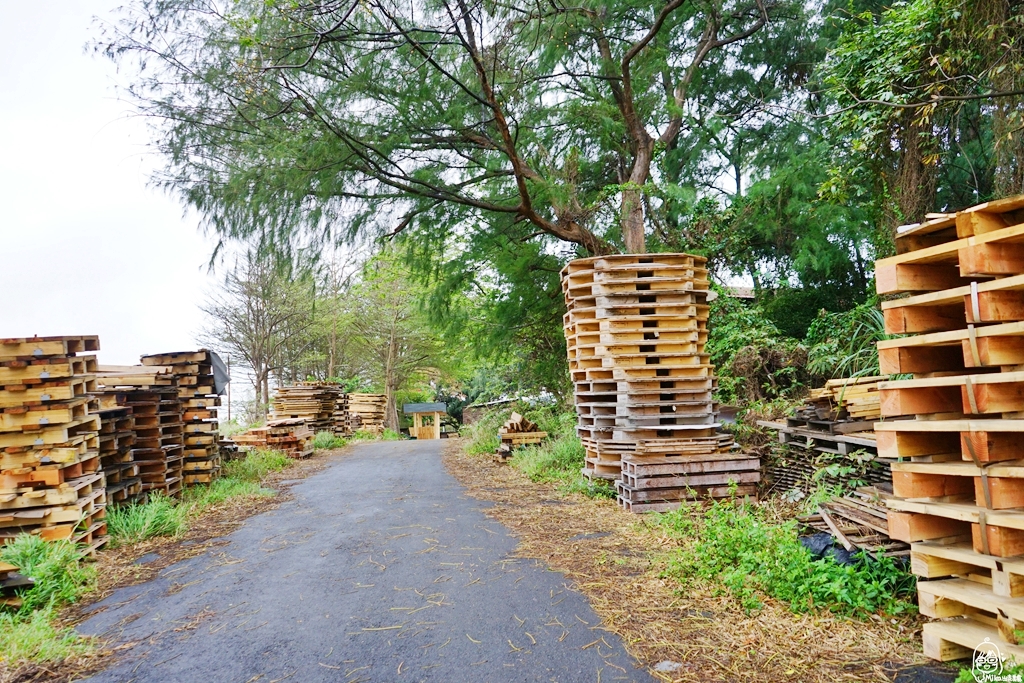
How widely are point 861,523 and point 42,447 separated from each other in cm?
723

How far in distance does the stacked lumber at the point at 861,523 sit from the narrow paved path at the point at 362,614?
185 centimetres

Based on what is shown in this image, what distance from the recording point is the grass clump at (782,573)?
3881 mm

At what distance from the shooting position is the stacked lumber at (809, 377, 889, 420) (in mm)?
6203

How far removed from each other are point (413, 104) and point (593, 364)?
498 centimetres

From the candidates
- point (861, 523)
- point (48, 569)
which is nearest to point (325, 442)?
point (48, 569)

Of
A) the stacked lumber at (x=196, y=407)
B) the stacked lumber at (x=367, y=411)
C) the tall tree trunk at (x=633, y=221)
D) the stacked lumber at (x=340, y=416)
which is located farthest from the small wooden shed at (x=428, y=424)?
the tall tree trunk at (x=633, y=221)

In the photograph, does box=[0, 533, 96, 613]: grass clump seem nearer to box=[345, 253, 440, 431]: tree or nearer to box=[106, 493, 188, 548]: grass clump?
box=[106, 493, 188, 548]: grass clump

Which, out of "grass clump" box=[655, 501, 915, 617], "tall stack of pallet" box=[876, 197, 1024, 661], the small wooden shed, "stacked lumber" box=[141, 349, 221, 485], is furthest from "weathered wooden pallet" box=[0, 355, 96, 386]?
the small wooden shed

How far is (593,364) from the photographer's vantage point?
8.50 metres

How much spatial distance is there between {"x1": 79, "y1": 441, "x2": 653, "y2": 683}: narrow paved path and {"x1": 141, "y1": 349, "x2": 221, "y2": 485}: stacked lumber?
10.9 ft

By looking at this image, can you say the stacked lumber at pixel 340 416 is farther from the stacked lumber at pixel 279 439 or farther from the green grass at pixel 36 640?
the green grass at pixel 36 640

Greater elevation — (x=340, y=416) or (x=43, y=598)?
(x=340, y=416)

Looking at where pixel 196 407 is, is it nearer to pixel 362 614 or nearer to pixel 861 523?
pixel 362 614

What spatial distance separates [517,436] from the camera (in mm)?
12586
